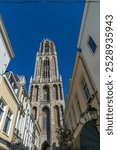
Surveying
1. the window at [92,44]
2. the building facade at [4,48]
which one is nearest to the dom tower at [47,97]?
the building facade at [4,48]

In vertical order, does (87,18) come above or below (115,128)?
above

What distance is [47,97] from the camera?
42.1 metres

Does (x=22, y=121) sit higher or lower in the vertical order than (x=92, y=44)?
lower

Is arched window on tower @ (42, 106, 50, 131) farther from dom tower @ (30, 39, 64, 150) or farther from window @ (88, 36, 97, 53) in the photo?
window @ (88, 36, 97, 53)

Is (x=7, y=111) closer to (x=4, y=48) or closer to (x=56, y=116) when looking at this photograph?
(x=4, y=48)

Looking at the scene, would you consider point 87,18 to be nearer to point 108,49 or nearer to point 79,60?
point 79,60

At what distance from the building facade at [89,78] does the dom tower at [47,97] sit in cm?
2476

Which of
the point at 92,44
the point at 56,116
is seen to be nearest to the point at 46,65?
the point at 56,116

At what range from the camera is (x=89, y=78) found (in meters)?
8.64

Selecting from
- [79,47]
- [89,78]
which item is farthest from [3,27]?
[89,78]

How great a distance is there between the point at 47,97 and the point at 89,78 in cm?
3456

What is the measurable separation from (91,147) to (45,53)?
168ft

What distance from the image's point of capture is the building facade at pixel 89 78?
6138 millimetres

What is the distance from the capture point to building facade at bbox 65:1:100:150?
20.1ft
